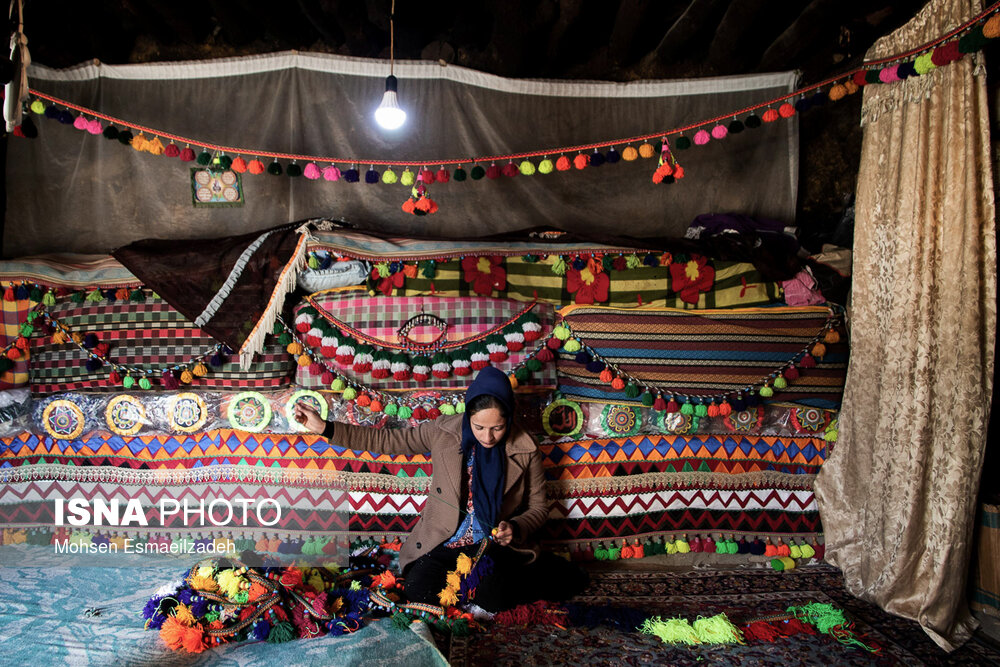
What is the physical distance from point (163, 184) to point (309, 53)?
1198 mm

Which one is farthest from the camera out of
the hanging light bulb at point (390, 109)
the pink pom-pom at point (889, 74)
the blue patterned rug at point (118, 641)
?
the hanging light bulb at point (390, 109)

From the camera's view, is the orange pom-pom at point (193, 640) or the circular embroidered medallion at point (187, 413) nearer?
the orange pom-pom at point (193, 640)

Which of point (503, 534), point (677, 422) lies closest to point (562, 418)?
point (677, 422)

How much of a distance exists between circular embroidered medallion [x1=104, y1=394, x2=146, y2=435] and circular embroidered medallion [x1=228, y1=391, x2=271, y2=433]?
476 millimetres

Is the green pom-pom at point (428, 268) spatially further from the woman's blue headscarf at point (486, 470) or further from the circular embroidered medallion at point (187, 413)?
the circular embroidered medallion at point (187, 413)

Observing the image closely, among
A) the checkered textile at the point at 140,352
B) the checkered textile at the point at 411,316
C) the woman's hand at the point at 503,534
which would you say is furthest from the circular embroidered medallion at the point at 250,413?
the woman's hand at the point at 503,534

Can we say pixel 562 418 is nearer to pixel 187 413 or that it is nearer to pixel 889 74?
pixel 187 413

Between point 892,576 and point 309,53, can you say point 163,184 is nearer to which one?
point 309,53

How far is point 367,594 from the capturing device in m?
2.55

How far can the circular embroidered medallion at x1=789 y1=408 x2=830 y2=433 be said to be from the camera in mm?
3258

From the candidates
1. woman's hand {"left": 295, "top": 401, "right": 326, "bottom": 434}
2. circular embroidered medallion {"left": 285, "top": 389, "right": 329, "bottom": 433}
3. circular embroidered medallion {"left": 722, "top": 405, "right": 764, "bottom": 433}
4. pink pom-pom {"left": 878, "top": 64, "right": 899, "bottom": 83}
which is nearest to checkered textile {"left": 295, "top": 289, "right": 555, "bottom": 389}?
circular embroidered medallion {"left": 285, "top": 389, "right": 329, "bottom": 433}

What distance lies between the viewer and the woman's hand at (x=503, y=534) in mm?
2523

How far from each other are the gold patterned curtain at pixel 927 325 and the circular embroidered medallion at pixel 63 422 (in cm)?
375

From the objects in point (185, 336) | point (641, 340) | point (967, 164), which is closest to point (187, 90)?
point (185, 336)
